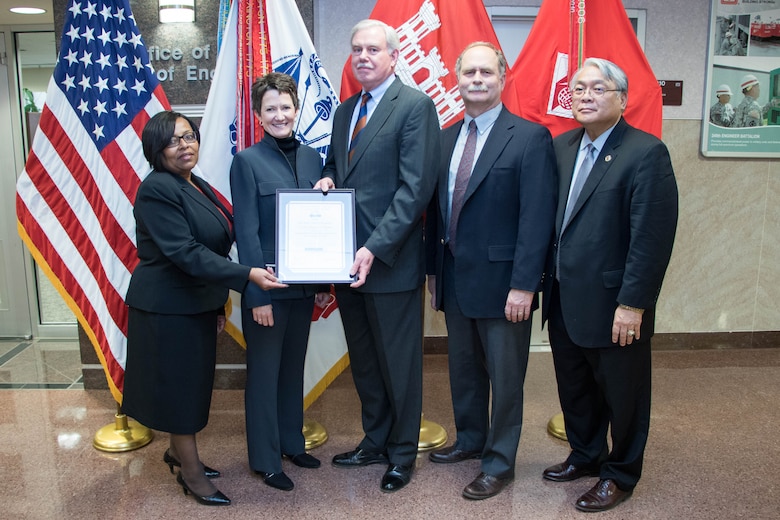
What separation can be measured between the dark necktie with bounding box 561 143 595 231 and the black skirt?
1.39 m

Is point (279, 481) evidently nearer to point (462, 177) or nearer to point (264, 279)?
point (264, 279)

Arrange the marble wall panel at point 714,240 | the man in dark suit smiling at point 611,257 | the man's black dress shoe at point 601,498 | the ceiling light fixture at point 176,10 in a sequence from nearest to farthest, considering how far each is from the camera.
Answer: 1. the man in dark suit smiling at point 611,257
2. the man's black dress shoe at point 601,498
3. the ceiling light fixture at point 176,10
4. the marble wall panel at point 714,240

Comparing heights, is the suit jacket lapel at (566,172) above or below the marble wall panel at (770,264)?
above

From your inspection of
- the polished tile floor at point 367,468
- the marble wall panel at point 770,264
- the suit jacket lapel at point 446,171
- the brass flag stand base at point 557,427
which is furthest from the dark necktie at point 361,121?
the marble wall panel at point 770,264

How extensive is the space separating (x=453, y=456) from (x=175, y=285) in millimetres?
1369

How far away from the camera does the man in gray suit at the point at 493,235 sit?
221cm

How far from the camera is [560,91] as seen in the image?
2.88 meters

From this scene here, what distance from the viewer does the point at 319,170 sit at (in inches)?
96.0

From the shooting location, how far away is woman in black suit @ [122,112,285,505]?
6.93ft

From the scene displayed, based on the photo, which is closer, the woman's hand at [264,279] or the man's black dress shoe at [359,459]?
the woman's hand at [264,279]

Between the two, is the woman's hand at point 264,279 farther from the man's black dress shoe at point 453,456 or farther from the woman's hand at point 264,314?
the man's black dress shoe at point 453,456

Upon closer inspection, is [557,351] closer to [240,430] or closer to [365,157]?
[365,157]

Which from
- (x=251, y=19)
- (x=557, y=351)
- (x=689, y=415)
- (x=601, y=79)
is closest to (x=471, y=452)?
(x=557, y=351)

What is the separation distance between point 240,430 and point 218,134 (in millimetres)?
1434
